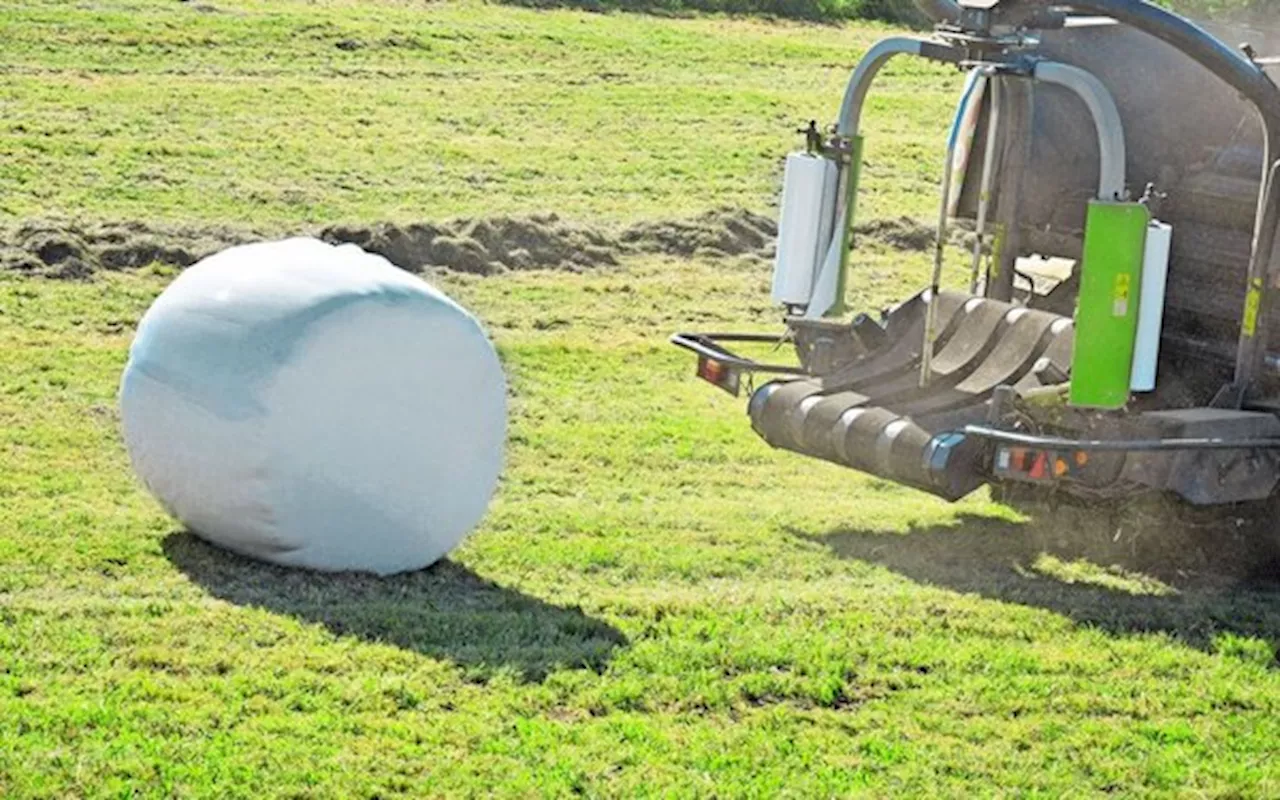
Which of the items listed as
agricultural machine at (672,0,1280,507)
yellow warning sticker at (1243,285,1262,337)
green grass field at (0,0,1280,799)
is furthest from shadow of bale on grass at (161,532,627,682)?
yellow warning sticker at (1243,285,1262,337)

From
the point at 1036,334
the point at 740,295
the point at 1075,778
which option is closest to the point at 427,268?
the point at 740,295

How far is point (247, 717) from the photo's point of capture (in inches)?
333

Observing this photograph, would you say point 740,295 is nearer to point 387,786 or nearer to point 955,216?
point 955,216

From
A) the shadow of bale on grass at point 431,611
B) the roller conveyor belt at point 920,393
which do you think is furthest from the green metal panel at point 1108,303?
the shadow of bale on grass at point 431,611

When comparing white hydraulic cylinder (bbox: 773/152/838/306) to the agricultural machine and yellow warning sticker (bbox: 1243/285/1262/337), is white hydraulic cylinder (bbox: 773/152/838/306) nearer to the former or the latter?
the agricultural machine

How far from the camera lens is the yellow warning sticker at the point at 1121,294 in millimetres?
10766

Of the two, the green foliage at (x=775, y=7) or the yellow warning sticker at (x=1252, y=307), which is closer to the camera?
the yellow warning sticker at (x=1252, y=307)

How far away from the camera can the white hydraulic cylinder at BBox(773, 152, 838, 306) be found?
12.4 meters

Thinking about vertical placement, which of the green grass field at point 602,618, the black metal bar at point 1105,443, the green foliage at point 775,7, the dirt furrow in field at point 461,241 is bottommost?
the green grass field at point 602,618

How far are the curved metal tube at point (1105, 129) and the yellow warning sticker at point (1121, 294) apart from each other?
13.7 inches

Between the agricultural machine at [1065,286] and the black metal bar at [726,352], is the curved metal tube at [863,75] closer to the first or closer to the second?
the agricultural machine at [1065,286]

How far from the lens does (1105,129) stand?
11.0 metres

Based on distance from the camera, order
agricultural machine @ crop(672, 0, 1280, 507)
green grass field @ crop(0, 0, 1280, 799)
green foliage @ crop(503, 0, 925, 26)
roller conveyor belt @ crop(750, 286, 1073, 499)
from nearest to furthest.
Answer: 1. green grass field @ crop(0, 0, 1280, 799)
2. agricultural machine @ crop(672, 0, 1280, 507)
3. roller conveyor belt @ crop(750, 286, 1073, 499)
4. green foliage @ crop(503, 0, 925, 26)

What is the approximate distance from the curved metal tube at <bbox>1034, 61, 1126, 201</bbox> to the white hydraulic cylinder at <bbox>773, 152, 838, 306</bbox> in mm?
1575
